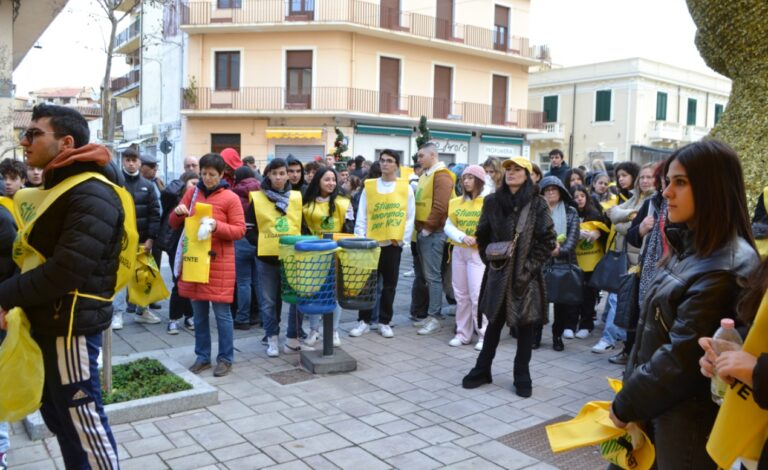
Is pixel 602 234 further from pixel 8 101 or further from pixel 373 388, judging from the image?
pixel 8 101

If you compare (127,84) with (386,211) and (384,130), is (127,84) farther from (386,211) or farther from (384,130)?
(386,211)

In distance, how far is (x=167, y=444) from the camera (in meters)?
4.40

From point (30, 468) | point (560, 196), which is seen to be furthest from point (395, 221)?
point (30, 468)

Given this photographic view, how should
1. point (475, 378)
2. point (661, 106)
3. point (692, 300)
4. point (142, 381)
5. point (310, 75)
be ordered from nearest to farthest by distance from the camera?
point (692, 300)
point (142, 381)
point (475, 378)
point (310, 75)
point (661, 106)

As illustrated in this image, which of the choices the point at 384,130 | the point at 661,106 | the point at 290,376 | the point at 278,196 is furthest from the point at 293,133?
the point at 290,376

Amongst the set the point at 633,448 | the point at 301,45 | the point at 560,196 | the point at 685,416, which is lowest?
the point at 633,448

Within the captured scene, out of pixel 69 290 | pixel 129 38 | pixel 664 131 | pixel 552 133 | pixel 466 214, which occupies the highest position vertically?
pixel 129 38

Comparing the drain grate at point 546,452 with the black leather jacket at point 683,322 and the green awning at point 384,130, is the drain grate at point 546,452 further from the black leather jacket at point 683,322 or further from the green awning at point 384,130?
the green awning at point 384,130

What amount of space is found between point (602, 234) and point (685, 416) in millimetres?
5478

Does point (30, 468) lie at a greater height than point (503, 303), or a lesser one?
lesser

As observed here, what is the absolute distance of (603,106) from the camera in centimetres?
3891

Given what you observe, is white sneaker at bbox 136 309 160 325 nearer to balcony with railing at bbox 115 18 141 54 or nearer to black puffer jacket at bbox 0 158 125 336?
black puffer jacket at bbox 0 158 125 336

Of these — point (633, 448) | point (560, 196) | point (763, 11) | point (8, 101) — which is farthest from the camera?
point (8, 101)

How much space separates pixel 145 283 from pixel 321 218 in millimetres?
1946
